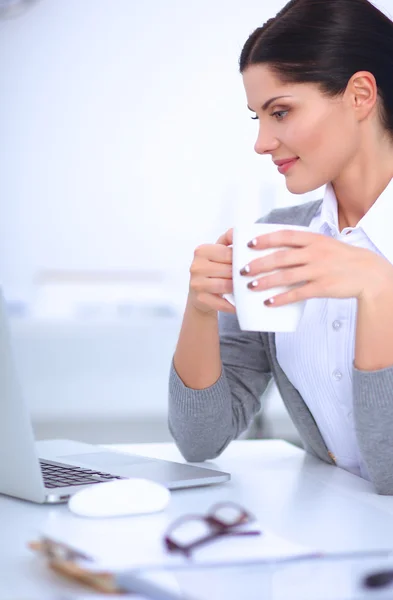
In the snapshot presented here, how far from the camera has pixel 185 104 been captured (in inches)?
143

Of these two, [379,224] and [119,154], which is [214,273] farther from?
[119,154]

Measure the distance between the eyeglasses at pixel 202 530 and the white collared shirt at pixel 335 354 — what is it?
49cm

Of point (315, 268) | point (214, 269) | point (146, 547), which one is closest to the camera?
point (146, 547)

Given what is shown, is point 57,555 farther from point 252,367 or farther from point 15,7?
point 15,7

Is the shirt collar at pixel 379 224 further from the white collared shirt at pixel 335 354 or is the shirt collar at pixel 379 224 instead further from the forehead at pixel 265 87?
the forehead at pixel 265 87

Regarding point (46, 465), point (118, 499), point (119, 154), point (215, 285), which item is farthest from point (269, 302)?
point (119, 154)

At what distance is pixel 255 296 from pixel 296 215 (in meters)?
0.61

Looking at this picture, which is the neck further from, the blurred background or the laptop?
the blurred background

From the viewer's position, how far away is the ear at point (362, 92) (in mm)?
1222

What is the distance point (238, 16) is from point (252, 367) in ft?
Result: 8.56

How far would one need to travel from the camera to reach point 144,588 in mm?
535

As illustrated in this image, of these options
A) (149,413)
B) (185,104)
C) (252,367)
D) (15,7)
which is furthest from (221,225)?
(252,367)

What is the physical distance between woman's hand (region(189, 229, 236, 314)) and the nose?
236 mm

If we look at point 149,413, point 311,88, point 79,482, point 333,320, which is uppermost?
point 311,88
